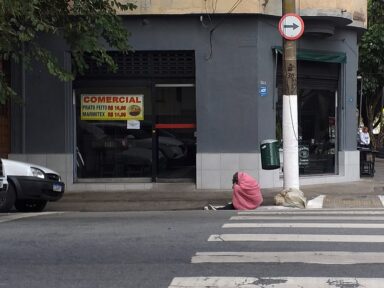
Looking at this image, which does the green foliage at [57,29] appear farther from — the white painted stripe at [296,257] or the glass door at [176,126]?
the white painted stripe at [296,257]

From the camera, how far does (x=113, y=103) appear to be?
50.7ft

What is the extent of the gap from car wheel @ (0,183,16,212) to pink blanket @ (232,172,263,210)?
13.7ft

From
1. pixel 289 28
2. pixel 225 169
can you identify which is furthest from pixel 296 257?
pixel 225 169

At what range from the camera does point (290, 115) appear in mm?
12172

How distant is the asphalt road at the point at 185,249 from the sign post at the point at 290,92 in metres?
2.09

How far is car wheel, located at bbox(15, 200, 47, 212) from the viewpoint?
12180 millimetres

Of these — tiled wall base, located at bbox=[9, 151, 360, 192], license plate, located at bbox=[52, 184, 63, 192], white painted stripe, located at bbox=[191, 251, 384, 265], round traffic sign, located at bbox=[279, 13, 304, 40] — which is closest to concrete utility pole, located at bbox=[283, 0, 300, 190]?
round traffic sign, located at bbox=[279, 13, 304, 40]

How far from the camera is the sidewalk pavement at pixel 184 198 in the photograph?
41.1 feet

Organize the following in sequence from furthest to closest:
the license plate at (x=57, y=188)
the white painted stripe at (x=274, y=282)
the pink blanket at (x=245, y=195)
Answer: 1. the license plate at (x=57, y=188)
2. the pink blanket at (x=245, y=195)
3. the white painted stripe at (x=274, y=282)

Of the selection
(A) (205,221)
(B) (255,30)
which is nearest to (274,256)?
(A) (205,221)

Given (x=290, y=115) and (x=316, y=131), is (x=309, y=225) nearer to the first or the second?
(x=290, y=115)

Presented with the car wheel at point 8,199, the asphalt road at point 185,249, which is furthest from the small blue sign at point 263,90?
the car wheel at point 8,199

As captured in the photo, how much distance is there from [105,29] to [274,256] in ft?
24.5

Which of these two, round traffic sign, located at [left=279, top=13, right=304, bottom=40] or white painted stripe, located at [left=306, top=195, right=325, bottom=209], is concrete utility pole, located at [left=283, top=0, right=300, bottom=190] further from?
Result: white painted stripe, located at [left=306, top=195, right=325, bottom=209]
